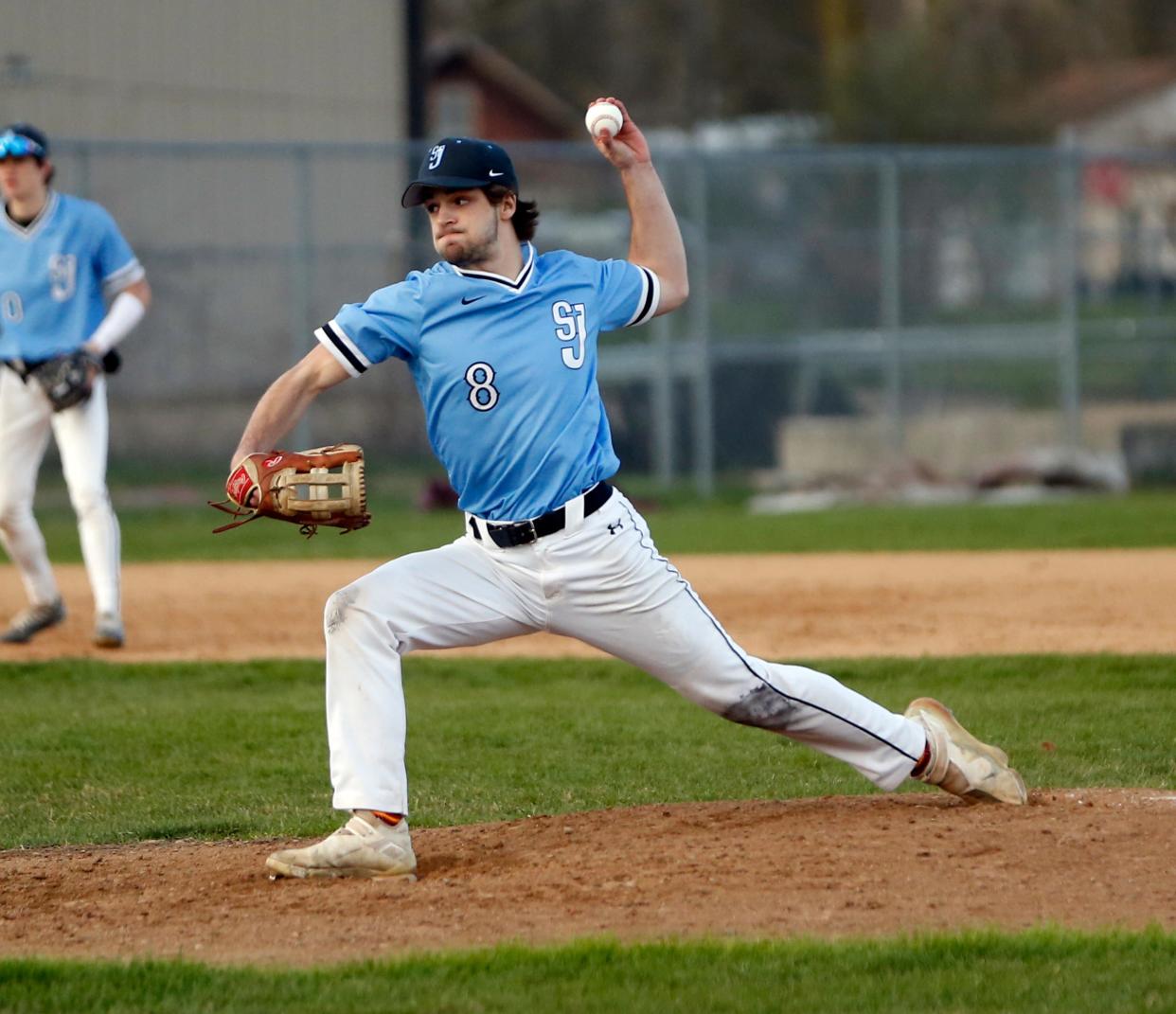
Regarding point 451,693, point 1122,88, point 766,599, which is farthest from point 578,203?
point 1122,88

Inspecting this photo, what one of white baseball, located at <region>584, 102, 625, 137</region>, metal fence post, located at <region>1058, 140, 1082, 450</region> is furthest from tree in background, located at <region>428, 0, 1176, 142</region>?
white baseball, located at <region>584, 102, 625, 137</region>

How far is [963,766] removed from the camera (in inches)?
189

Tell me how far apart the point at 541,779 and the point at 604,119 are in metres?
2.11

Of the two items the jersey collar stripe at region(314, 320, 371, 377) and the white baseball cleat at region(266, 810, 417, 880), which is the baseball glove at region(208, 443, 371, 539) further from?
the white baseball cleat at region(266, 810, 417, 880)

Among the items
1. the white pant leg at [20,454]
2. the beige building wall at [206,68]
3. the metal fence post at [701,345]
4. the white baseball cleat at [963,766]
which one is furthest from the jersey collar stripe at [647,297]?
the beige building wall at [206,68]

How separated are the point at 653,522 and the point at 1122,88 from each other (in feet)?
127

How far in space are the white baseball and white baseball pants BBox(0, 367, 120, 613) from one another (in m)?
3.82

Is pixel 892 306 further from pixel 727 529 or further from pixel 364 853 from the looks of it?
pixel 364 853

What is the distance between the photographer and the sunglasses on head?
301 inches

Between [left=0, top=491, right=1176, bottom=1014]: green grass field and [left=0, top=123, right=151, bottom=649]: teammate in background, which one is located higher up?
[left=0, top=123, right=151, bottom=649]: teammate in background

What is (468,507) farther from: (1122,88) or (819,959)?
(1122,88)

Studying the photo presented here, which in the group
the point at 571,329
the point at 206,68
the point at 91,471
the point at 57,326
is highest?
the point at 206,68

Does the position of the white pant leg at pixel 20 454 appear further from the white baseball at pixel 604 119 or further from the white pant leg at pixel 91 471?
the white baseball at pixel 604 119

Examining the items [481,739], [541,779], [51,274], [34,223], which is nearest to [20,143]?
[34,223]
